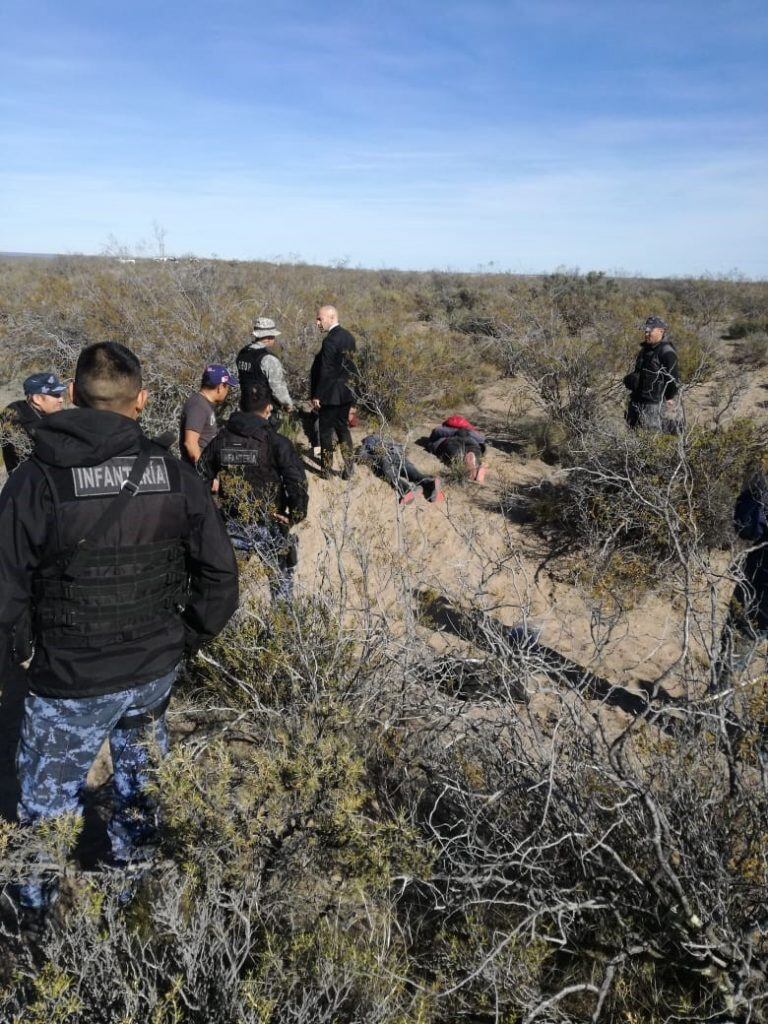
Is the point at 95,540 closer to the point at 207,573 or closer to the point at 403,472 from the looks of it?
the point at 207,573

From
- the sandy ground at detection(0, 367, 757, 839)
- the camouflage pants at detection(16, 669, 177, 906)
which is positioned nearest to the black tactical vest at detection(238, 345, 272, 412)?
the sandy ground at detection(0, 367, 757, 839)

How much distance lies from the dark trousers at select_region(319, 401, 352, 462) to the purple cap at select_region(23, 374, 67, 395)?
2500 mm

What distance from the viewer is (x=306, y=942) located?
1693 mm

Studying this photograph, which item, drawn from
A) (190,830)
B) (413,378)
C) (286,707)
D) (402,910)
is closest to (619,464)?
(413,378)

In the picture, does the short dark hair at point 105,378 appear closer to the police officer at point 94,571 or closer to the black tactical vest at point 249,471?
the police officer at point 94,571

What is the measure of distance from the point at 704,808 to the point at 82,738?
1.89 m

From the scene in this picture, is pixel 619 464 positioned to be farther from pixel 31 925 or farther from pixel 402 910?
pixel 31 925

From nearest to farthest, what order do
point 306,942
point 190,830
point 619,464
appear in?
point 306,942, point 190,830, point 619,464

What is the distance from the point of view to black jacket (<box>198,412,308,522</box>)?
3.65m

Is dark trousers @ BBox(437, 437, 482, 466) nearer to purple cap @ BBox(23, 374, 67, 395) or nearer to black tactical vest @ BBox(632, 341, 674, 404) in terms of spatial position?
black tactical vest @ BBox(632, 341, 674, 404)

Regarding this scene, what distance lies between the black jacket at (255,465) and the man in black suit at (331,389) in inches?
77.3

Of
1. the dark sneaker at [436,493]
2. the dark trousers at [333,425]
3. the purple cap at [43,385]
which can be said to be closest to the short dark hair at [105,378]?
the purple cap at [43,385]

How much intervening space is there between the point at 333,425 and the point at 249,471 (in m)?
2.54

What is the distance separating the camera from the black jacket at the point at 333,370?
5.71 meters
